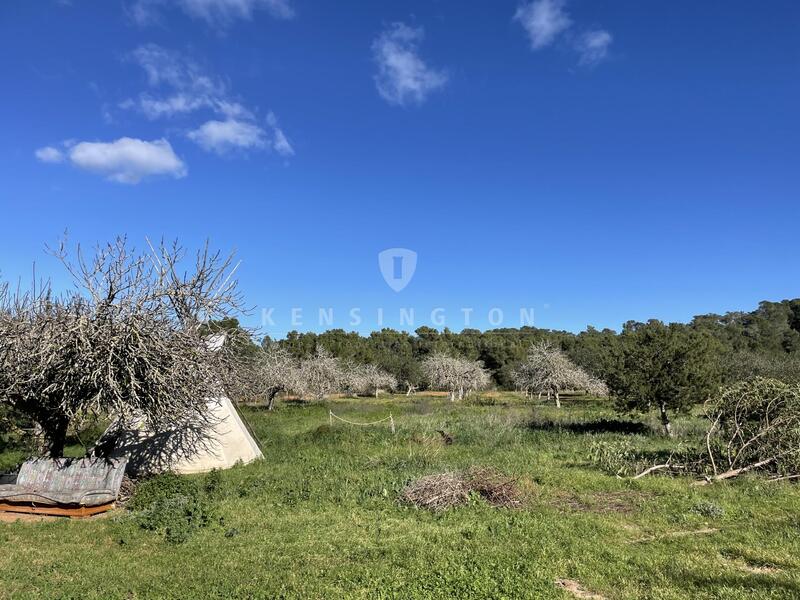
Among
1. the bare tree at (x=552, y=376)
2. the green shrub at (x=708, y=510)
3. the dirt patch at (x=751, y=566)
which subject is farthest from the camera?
the bare tree at (x=552, y=376)

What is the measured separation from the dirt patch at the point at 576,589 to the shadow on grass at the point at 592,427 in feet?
49.3

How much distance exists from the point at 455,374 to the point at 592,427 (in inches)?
1717

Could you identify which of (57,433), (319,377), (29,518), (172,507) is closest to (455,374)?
(319,377)

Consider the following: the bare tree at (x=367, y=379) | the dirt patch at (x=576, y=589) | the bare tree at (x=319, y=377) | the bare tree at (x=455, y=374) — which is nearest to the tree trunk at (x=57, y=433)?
the dirt patch at (x=576, y=589)

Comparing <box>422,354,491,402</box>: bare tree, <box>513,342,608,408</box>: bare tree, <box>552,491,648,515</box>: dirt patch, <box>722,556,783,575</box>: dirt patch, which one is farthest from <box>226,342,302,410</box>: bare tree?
<box>513,342,608,408</box>: bare tree

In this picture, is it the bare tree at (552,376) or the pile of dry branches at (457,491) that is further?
the bare tree at (552,376)

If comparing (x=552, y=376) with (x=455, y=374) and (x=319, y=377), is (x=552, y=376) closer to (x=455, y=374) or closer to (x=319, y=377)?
(x=455, y=374)

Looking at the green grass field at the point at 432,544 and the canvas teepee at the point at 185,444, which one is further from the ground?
the canvas teepee at the point at 185,444

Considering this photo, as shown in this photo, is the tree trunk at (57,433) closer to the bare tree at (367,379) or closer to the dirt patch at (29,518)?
the dirt patch at (29,518)

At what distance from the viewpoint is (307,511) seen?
32.4 feet

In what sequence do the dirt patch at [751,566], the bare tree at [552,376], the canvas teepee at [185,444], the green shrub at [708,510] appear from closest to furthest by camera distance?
1. the dirt patch at [751,566]
2. the green shrub at [708,510]
3. the canvas teepee at [185,444]
4. the bare tree at [552,376]

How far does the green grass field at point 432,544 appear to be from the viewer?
5930mm

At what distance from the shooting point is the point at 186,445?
14.6 meters

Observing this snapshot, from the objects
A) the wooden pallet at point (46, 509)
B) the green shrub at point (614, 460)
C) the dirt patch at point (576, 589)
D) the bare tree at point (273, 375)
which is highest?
the bare tree at point (273, 375)
